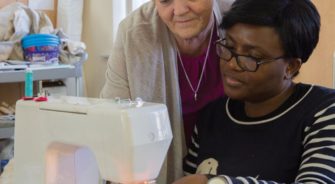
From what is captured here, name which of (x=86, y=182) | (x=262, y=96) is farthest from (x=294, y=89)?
(x=86, y=182)

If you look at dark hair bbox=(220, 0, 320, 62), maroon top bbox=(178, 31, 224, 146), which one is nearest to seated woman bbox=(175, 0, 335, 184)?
dark hair bbox=(220, 0, 320, 62)

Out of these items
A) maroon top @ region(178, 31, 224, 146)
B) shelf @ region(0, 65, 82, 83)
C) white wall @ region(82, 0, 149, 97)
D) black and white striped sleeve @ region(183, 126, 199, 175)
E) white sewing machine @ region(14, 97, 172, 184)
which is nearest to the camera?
white sewing machine @ region(14, 97, 172, 184)

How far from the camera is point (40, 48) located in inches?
96.2

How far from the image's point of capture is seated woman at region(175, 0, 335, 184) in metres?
0.93

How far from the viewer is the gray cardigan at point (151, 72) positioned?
1.18m

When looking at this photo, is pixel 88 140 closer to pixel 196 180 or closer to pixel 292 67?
pixel 196 180

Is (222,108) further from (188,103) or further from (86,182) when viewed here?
(86,182)

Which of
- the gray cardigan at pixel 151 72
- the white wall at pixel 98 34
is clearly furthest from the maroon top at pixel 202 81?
the white wall at pixel 98 34

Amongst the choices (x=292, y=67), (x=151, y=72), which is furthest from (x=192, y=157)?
(x=292, y=67)

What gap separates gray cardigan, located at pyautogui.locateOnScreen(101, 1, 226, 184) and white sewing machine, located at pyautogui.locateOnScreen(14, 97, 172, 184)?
30cm

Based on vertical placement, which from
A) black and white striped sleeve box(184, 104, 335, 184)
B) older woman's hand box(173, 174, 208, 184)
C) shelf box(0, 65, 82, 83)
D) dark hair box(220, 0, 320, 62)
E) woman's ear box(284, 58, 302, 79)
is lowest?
shelf box(0, 65, 82, 83)

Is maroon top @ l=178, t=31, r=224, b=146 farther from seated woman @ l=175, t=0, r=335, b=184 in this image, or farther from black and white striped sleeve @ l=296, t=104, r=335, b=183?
black and white striped sleeve @ l=296, t=104, r=335, b=183

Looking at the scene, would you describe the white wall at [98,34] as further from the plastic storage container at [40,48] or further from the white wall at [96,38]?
the plastic storage container at [40,48]

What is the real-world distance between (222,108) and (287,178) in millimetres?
253
